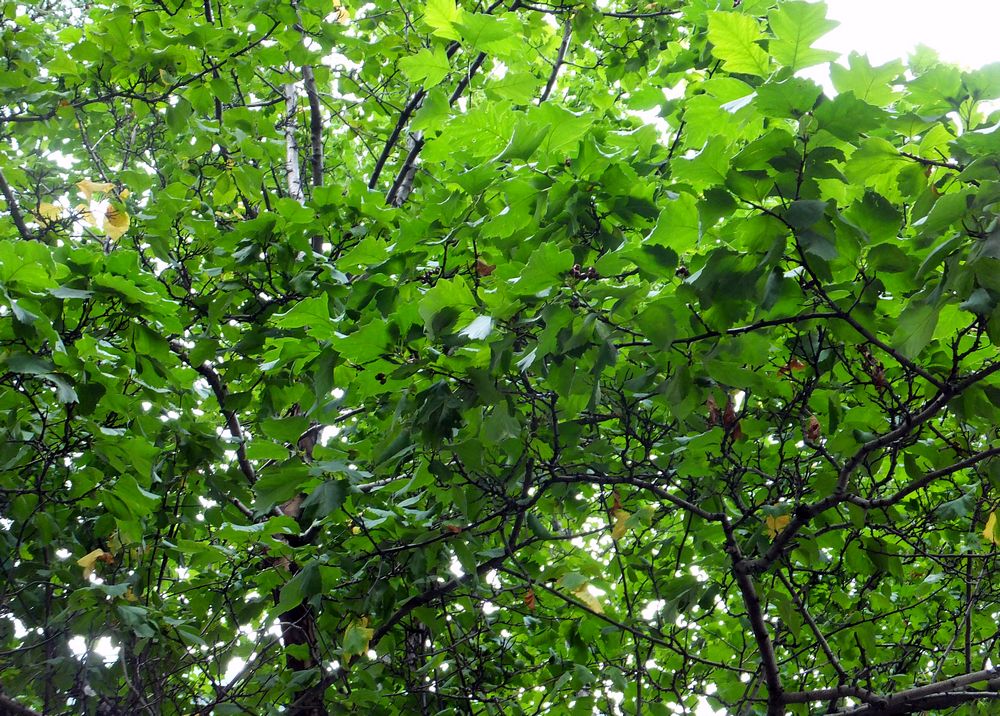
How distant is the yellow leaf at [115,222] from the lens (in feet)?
13.3

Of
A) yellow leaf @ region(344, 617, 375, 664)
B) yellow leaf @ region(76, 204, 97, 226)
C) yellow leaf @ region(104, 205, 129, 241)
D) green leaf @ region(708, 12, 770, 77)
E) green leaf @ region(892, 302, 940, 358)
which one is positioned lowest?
green leaf @ region(892, 302, 940, 358)

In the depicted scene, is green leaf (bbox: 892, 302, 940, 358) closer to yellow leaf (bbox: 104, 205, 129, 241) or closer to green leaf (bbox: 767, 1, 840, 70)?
green leaf (bbox: 767, 1, 840, 70)

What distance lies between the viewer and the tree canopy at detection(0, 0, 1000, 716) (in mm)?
1868

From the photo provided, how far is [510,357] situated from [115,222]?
2.77 m

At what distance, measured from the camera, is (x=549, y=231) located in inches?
88.7

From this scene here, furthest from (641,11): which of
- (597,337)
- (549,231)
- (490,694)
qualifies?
(490,694)

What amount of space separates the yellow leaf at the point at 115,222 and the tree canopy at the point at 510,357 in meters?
0.02

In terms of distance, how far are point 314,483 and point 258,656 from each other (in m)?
1.56

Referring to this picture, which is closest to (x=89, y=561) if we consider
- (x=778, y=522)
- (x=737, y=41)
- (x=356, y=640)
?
(x=356, y=640)

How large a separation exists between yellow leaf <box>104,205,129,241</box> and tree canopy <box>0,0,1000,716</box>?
0.05 ft

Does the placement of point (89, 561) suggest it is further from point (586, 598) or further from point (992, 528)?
point (992, 528)

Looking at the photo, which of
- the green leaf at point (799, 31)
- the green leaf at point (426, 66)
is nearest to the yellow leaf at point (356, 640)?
the green leaf at point (426, 66)

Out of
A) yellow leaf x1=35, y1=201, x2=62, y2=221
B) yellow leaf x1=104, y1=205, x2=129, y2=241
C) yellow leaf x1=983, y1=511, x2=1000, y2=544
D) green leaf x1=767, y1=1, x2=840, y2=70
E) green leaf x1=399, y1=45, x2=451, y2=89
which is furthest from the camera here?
yellow leaf x1=35, y1=201, x2=62, y2=221

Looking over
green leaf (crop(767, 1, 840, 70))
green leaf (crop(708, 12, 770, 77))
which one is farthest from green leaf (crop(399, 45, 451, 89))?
green leaf (crop(767, 1, 840, 70))
